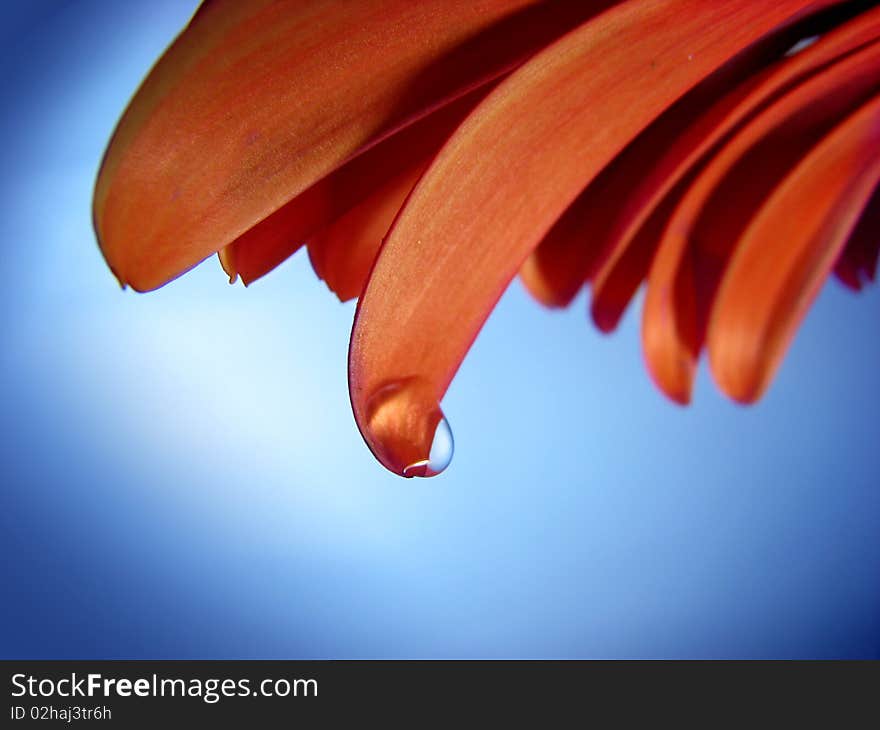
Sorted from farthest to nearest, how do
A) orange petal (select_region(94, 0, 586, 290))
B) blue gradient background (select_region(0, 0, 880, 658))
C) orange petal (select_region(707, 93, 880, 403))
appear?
blue gradient background (select_region(0, 0, 880, 658))
orange petal (select_region(707, 93, 880, 403))
orange petal (select_region(94, 0, 586, 290))

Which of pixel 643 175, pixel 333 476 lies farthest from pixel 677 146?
pixel 333 476

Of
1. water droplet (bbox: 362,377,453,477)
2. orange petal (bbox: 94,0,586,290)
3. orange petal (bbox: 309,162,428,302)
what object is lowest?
water droplet (bbox: 362,377,453,477)

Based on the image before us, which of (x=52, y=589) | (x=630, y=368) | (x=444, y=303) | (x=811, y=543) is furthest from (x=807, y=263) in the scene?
(x=52, y=589)

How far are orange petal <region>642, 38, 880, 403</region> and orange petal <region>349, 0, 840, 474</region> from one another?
53mm

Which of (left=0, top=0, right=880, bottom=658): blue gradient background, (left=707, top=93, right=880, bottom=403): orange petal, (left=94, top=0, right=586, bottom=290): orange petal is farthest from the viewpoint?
(left=0, top=0, right=880, bottom=658): blue gradient background

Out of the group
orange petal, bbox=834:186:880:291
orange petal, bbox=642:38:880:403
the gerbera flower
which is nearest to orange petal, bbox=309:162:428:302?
the gerbera flower

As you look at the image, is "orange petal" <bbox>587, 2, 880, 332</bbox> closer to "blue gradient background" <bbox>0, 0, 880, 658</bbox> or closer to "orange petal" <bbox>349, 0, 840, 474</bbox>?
"orange petal" <bbox>349, 0, 840, 474</bbox>

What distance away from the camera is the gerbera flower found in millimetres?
164

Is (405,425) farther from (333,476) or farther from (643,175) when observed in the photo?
(333,476)

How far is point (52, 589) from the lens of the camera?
1.93 feet

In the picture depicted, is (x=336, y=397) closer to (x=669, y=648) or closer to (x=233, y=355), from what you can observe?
(x=233, y=355)

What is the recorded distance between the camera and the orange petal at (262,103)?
0.52 ft
